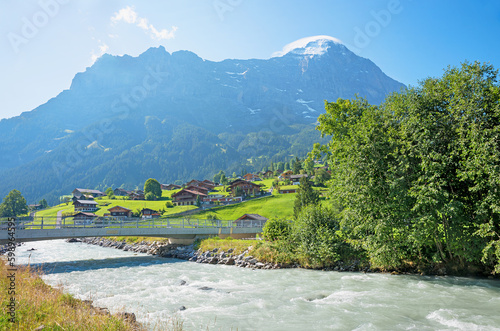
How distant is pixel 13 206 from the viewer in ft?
371

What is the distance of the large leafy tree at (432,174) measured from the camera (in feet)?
60.8

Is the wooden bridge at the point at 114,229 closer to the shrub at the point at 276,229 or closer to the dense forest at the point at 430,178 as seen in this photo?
the shrub at the point at 276,229

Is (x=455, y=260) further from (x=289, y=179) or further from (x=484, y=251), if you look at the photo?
(x=289, y=179)

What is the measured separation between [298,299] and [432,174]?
12.1m

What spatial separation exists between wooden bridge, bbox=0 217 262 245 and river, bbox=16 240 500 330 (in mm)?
8366

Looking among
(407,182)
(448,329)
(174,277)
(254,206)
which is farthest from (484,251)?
(254,206)

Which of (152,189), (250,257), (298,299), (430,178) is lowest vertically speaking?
(250,257)

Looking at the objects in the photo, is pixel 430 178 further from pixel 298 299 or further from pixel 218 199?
pixel 218 199

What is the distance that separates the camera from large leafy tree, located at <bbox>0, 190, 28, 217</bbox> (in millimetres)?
110250

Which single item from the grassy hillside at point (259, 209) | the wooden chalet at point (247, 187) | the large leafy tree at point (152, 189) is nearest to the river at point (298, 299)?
the grassy hillside at point (259, 209)

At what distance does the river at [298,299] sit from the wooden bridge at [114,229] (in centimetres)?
837

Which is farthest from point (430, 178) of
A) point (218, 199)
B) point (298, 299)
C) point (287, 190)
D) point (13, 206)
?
point (13, 206)

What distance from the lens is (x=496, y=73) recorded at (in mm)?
19891

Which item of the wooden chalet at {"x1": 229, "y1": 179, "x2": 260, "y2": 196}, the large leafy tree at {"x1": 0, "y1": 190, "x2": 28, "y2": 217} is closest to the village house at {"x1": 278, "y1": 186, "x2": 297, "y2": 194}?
the wooden chalet at {"x1": 229, "y1": 179, "x2": 260, "y2": 196}
